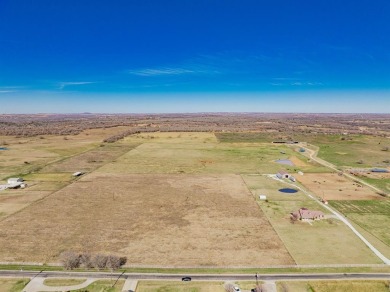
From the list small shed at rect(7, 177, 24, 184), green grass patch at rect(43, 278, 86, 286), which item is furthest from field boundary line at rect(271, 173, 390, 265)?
small shed at rect(7, 177, 24, 184)

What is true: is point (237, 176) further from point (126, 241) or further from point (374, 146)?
point (374, 146)

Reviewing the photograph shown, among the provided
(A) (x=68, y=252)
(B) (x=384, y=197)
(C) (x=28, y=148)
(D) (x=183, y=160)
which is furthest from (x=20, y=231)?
(C) (x=28, y=148)

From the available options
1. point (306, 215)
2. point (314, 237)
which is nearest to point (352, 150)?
point (306, 215)

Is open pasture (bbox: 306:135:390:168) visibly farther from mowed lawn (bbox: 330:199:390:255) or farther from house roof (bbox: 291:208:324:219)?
house roof (bbox: 291:208:324:219)

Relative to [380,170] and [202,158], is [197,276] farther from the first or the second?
[380,170]

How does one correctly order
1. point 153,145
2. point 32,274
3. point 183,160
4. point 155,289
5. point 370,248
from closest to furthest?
1. point 155,289
2. point 32,274
3. point 370,248
4. point 183,160
5. point 153,145
